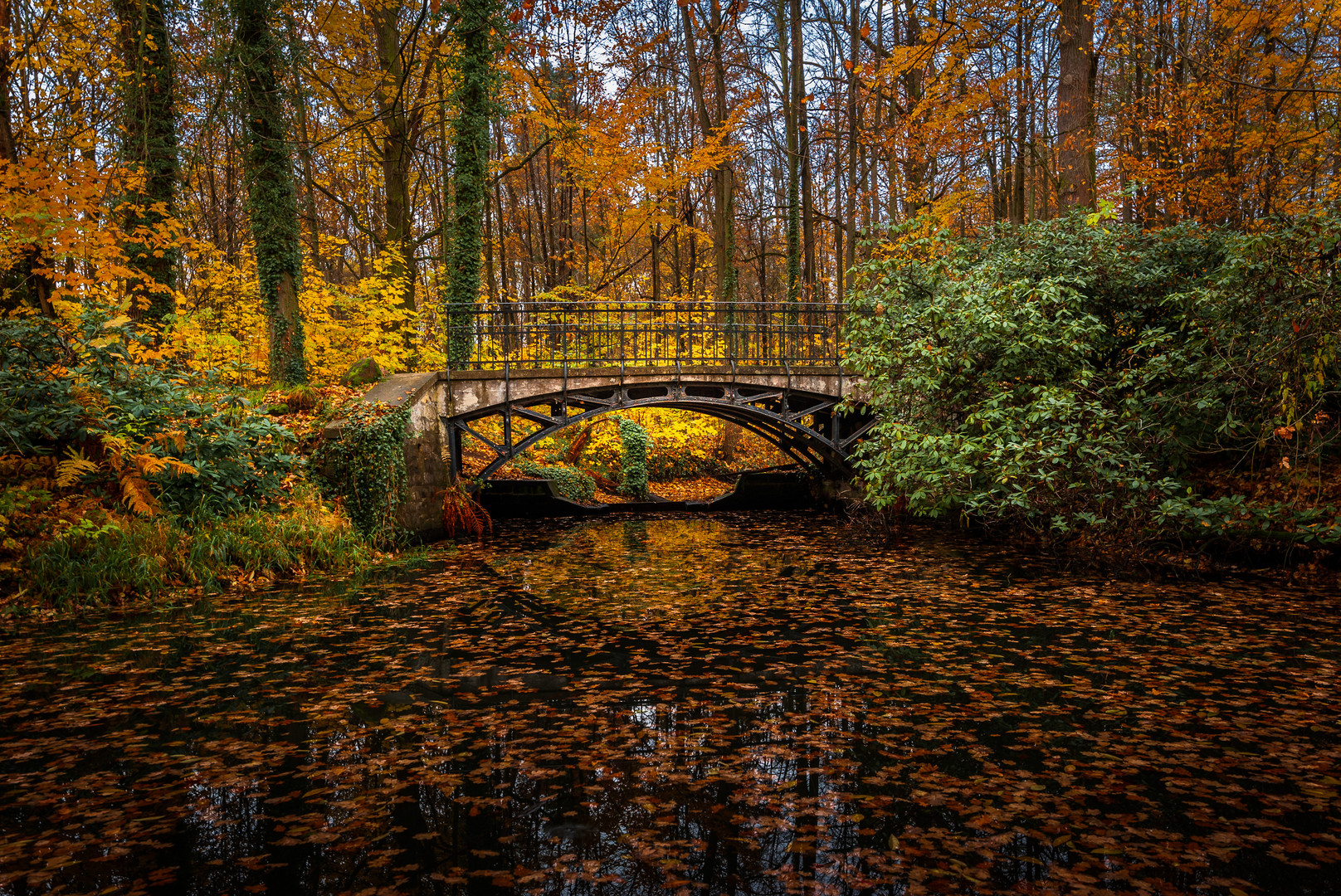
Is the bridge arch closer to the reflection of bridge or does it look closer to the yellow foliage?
the reflection of bridge

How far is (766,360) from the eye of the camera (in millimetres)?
15734

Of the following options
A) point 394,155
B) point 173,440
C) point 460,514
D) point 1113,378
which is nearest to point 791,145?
point 394,155

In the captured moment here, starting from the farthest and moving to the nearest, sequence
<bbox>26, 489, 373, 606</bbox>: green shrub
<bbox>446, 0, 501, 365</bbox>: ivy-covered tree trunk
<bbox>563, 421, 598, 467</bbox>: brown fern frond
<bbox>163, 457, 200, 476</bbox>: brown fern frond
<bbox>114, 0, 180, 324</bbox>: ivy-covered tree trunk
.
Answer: <bbox>563, 421, 598, 467</bbox>: brown fern frond
<bbox>446, 0, 501, 365</bbox>: ivy-covered tree trunk
<bbox>114, 0, 180, 324</bbox>: ivy-covered tree trunk
<bbox>163, 457, 200, 476</bbox>: brown fern frond
<bbox>26, 489, 373, 606</bbox>: green shrub

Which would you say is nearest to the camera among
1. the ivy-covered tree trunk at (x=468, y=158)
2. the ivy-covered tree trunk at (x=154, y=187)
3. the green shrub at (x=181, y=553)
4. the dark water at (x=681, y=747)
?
the dark water at (x=681, y=747)

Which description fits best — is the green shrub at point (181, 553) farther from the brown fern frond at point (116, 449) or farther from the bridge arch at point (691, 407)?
the bridge arch at point (691, 407)

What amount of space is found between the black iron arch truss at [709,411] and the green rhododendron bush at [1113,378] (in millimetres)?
1879

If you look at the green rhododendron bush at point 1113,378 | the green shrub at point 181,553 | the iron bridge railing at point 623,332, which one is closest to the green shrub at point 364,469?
the green shrub at point 181,553

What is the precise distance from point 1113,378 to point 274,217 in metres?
12.0

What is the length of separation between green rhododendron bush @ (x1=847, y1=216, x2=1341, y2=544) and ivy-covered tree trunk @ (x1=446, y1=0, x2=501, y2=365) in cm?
669

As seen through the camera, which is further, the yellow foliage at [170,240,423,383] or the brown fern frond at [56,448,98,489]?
the yellow foliage at [170,240,423,383]

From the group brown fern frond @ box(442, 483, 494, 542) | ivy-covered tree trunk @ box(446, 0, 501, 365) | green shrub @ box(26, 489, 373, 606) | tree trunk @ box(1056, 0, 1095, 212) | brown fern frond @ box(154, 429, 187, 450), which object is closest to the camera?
green shrub @ box(26, 489, 373, 606)

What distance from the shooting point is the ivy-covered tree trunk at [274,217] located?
35.6 ft

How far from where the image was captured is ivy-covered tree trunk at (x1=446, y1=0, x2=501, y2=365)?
531 inches

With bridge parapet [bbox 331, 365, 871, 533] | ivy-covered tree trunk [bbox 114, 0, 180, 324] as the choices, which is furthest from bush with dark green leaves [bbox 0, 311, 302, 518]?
bridge parapet [bbox 331, 365, 871, 533]
